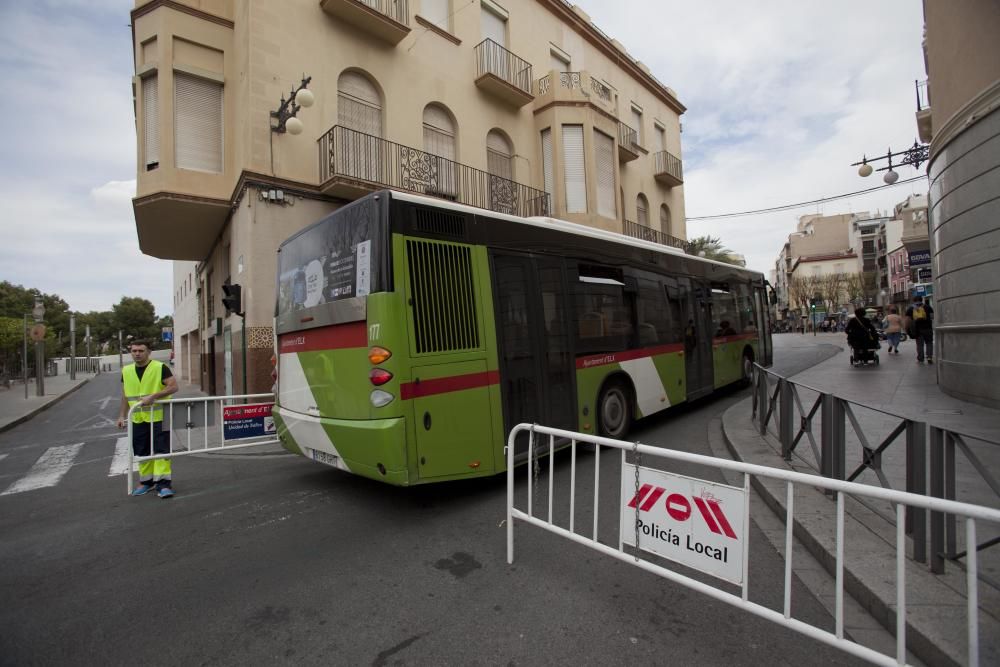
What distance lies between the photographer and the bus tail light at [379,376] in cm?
439

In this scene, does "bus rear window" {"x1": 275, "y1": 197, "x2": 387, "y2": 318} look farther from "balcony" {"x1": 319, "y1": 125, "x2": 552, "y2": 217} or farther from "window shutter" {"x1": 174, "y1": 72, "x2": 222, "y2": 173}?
"window shutter" {"x1": 174, "y1": 72, "x2": 222, "y2": 173}

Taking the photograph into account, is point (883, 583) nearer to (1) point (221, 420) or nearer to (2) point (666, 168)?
(1) point (221, 420)

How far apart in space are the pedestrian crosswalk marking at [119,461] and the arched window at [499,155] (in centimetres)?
1130

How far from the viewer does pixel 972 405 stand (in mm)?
8391

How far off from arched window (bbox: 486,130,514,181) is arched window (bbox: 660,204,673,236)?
33.2 feet

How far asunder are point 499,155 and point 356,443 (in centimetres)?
1292

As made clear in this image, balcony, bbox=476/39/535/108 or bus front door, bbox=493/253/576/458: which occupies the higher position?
balcony, bbox=476/39/535/108

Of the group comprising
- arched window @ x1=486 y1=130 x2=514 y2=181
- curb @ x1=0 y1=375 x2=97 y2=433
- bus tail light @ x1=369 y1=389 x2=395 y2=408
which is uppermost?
arched window @ x1=486 y1=130 x2=514 y2=181

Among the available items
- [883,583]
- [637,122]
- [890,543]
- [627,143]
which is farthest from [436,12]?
[883,583]

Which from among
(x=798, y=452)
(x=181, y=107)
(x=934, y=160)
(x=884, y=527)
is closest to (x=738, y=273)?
(x=934, y=160)

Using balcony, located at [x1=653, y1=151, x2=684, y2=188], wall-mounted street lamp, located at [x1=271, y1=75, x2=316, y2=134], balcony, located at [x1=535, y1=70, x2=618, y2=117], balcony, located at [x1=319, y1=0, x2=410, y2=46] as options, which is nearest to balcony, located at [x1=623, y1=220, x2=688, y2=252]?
balcony, located at [x1=653, y1=151, x2=684, y2=188]

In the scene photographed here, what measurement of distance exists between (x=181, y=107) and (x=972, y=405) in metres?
16.4

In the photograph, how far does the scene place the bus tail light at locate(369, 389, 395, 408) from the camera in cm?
441

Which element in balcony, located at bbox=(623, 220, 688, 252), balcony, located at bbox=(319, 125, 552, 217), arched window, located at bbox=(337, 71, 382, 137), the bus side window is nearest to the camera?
the bus side window
